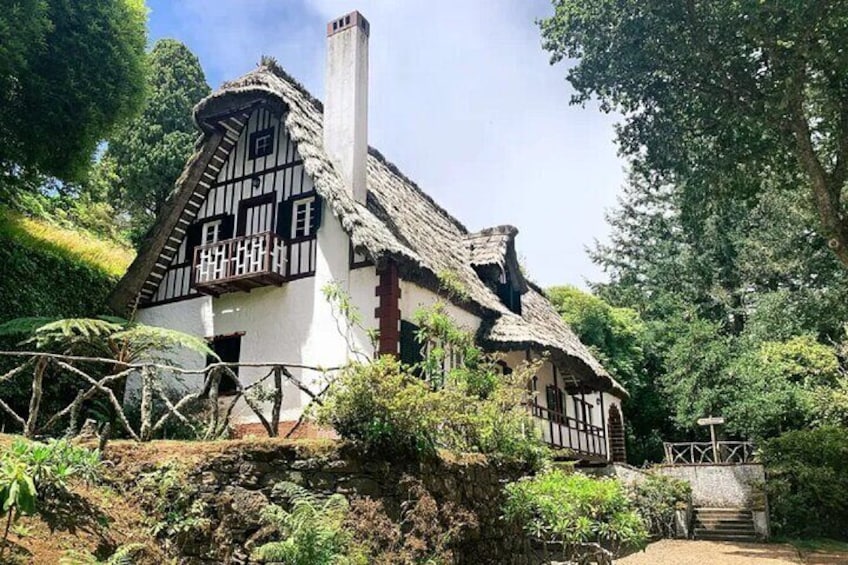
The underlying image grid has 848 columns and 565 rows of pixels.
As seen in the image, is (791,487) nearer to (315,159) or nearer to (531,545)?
(531,545)

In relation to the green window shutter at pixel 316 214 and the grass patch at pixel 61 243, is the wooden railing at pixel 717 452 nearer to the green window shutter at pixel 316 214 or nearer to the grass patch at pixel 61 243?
the green window shutter at pixel 316 214

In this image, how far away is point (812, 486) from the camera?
18969 millimetres

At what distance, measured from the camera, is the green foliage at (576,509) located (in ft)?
27.5

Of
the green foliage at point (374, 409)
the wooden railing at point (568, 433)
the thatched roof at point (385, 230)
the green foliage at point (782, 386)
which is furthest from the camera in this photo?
the green foliage at point (782, 386)

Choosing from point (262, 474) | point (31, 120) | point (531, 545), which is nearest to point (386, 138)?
point (31, 120)

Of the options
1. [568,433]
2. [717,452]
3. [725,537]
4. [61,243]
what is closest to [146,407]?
[61,243]

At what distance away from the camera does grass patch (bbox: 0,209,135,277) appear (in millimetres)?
13766

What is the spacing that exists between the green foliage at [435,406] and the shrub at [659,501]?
7.83 meters

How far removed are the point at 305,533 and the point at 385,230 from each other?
25.7ft

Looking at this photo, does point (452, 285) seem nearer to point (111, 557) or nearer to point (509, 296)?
point (509, 296)

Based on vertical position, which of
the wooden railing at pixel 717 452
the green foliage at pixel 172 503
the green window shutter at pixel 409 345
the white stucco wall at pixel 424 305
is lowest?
the green foliage at pixel 172 503

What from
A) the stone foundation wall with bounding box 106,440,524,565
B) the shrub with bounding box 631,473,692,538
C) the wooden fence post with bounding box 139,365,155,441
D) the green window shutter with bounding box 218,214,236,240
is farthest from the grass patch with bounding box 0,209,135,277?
the shrub with bounding box 631,473,692,538

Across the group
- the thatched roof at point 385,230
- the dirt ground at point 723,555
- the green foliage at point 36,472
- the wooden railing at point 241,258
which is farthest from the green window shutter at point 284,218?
the dirt ground at point 723,555

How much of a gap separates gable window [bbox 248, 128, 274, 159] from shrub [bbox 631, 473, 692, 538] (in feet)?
41.4
